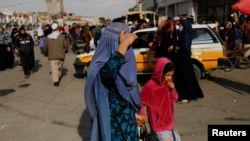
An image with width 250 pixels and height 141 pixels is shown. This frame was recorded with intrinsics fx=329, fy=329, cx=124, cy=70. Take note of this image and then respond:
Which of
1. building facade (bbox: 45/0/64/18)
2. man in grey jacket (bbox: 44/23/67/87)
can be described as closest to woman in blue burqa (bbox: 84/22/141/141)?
man in grey jacket (bbox: 44/23/67/87)

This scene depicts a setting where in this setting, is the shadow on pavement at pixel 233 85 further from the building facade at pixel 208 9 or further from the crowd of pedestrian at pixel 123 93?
the building facade at pixel 208 9

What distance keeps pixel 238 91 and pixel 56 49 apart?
5.11 meters

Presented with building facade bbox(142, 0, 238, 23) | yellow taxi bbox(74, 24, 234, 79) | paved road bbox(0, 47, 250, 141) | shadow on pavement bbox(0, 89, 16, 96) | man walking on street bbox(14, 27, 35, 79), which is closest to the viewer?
paved road bbox(0, 47, 250, 141)

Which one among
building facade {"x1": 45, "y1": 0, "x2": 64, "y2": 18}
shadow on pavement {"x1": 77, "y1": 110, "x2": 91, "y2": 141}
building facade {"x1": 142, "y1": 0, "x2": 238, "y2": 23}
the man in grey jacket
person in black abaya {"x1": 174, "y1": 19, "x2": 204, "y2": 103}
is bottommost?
shadow on pavement {"x1": 77, "y1": 110, "x2": 91, "y2": 141}

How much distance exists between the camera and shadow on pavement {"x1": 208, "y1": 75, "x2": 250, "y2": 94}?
27.2 feet

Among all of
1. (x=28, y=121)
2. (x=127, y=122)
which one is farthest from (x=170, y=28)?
(x=127, y=122)

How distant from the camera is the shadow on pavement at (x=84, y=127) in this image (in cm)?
547

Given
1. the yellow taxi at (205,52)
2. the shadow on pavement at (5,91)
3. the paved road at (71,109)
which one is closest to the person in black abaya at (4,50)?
the paved road at (71,109)

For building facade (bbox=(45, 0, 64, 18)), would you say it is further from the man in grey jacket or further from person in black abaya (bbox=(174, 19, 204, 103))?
person in black abaya (bbox=(174, 19, 204, 103))

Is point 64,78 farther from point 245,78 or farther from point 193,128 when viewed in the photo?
point 193,128

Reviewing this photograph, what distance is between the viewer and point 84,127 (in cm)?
594

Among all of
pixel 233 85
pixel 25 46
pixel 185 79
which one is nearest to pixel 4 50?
pixel 25 46

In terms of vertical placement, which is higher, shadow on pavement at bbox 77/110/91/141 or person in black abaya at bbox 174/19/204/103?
person in black abaya at bbox 174/19/204/103

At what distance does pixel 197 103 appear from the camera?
23.8ft
